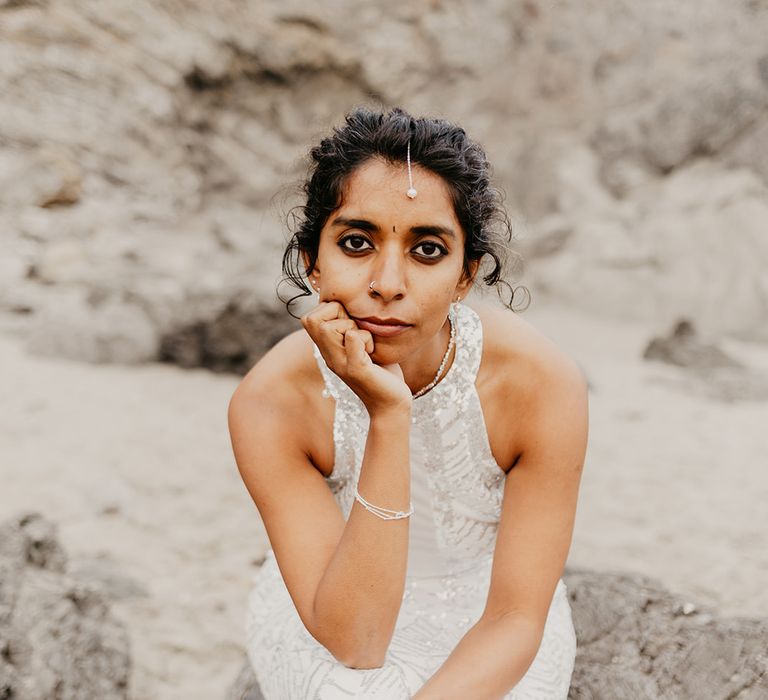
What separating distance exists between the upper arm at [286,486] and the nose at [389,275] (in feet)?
1.72

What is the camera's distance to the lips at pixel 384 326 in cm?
199

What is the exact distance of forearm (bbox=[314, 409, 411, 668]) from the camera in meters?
1.99

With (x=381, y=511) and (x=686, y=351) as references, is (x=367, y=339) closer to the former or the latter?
(x=381, y=511)

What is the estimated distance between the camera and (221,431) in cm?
651

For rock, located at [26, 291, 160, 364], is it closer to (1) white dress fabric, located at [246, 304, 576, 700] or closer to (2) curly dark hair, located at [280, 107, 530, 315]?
(1) white dress fabric, located at [246, 304, 576, 700]

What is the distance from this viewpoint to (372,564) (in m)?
1.99

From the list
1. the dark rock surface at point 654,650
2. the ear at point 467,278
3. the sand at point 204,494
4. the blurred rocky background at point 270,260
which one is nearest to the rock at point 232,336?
the blurred rocky background at point 270,260

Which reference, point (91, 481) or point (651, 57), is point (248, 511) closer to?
point (91, 481)

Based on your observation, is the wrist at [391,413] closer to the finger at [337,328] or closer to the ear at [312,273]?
the finger at [337,328]

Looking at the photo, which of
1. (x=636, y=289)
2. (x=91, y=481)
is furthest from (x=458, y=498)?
(x=636, y=289)

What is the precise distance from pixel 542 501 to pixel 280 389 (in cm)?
78

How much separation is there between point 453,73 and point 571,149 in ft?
9.92

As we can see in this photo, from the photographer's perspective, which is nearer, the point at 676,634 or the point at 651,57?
the point at 676,634

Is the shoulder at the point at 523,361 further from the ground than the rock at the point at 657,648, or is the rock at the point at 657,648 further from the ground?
the shoulder at the point at 523,361
